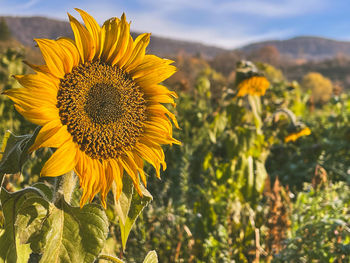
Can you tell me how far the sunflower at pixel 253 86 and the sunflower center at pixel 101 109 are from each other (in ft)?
4.46

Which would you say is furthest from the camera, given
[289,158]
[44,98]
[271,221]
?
[289,158]

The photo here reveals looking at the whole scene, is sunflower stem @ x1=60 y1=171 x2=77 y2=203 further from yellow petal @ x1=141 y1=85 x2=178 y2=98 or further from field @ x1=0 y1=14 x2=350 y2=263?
yellow petal @ x1=141 y1=85 x2=178 y2=98

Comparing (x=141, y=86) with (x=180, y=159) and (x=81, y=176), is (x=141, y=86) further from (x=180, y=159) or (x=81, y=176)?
(x=180, y=159)

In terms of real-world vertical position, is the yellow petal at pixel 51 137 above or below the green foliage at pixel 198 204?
above

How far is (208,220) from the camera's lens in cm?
198

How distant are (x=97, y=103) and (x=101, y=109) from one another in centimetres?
2

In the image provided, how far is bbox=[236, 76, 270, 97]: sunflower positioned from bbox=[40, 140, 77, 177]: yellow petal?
1.58m

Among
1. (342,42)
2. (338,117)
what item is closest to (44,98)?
(338,117)

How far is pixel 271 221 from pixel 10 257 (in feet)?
4.15

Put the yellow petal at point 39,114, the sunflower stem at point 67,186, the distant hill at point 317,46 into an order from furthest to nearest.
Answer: the distant hill at point 317,46
the sunflower stem at point 67,186
the yellow petal at point 39,114

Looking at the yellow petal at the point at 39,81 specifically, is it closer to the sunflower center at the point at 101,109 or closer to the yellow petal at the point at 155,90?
the sunflower center at the point at 101,109

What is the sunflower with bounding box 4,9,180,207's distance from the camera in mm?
812

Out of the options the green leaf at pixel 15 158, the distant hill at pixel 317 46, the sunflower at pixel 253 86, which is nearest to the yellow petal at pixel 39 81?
the green leaf at pixel 15 158

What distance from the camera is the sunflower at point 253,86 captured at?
225cm
